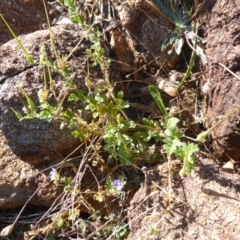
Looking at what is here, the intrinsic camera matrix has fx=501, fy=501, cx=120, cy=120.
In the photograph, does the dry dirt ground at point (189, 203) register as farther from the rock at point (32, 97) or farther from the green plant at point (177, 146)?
the rock at point (32, 97)

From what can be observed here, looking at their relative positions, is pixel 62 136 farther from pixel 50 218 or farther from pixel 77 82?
pixel 50 218

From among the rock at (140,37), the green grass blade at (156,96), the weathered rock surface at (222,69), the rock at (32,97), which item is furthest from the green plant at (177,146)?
the rock at (32,97)

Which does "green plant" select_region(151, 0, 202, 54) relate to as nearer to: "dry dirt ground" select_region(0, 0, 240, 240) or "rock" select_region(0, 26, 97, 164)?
"dry dirt ground" select_region(0, 0, 240, 240)

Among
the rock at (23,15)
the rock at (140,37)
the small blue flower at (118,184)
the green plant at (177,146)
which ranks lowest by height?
the small blue flower at (118,184)

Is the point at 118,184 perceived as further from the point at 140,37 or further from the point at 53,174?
the point at 140,37

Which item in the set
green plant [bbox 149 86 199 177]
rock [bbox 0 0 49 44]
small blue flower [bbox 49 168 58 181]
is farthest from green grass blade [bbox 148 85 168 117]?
rock [bbox 0 0 49 44]

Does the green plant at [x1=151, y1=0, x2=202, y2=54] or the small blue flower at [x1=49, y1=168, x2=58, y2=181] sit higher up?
the green plant at [x1=151, y1=0, x2=202, y2=54]

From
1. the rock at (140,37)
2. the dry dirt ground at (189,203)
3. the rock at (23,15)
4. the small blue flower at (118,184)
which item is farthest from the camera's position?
the rock at (23,15)

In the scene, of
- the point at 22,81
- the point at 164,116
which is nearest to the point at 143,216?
the point at 164,116
